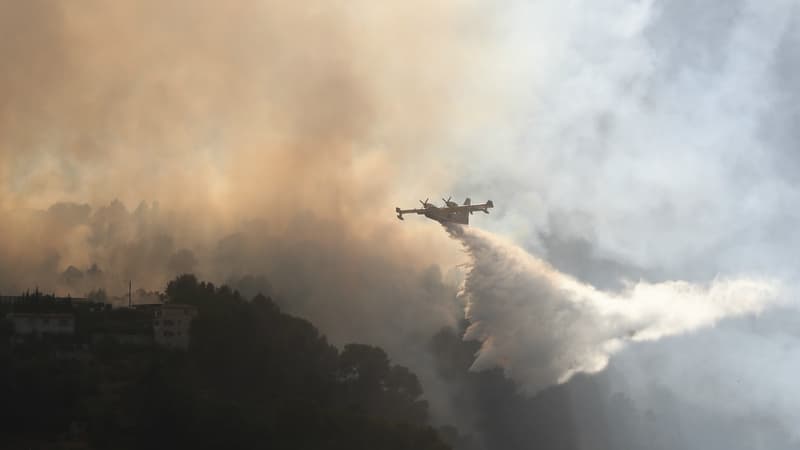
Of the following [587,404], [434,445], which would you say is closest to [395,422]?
[434,445]

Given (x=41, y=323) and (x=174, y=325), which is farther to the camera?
(x=174, y=325)

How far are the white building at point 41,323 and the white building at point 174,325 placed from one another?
8.17 m

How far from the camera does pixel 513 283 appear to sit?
166 m

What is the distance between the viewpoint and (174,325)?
543ft

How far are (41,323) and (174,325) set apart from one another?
12.6 meters

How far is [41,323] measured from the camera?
538ft

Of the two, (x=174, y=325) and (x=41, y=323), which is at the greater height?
(x=41, y=323)

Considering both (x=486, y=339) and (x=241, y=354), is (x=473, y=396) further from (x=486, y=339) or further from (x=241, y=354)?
(x=241, y=354)

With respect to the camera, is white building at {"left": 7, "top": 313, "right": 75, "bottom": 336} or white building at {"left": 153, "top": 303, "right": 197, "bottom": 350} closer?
white building at {"left": 7, "top": 313, "right": 75, "bottom": 336}

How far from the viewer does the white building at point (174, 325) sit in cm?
16462

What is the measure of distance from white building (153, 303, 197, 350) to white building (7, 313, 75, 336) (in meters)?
8.17

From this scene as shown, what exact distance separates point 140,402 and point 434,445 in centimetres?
2841

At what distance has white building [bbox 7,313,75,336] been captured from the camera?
163 metres

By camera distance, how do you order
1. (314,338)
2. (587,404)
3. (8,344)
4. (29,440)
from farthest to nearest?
1. (587,404)
2. (314,338)
3. (8,344)
4. (29,440)
